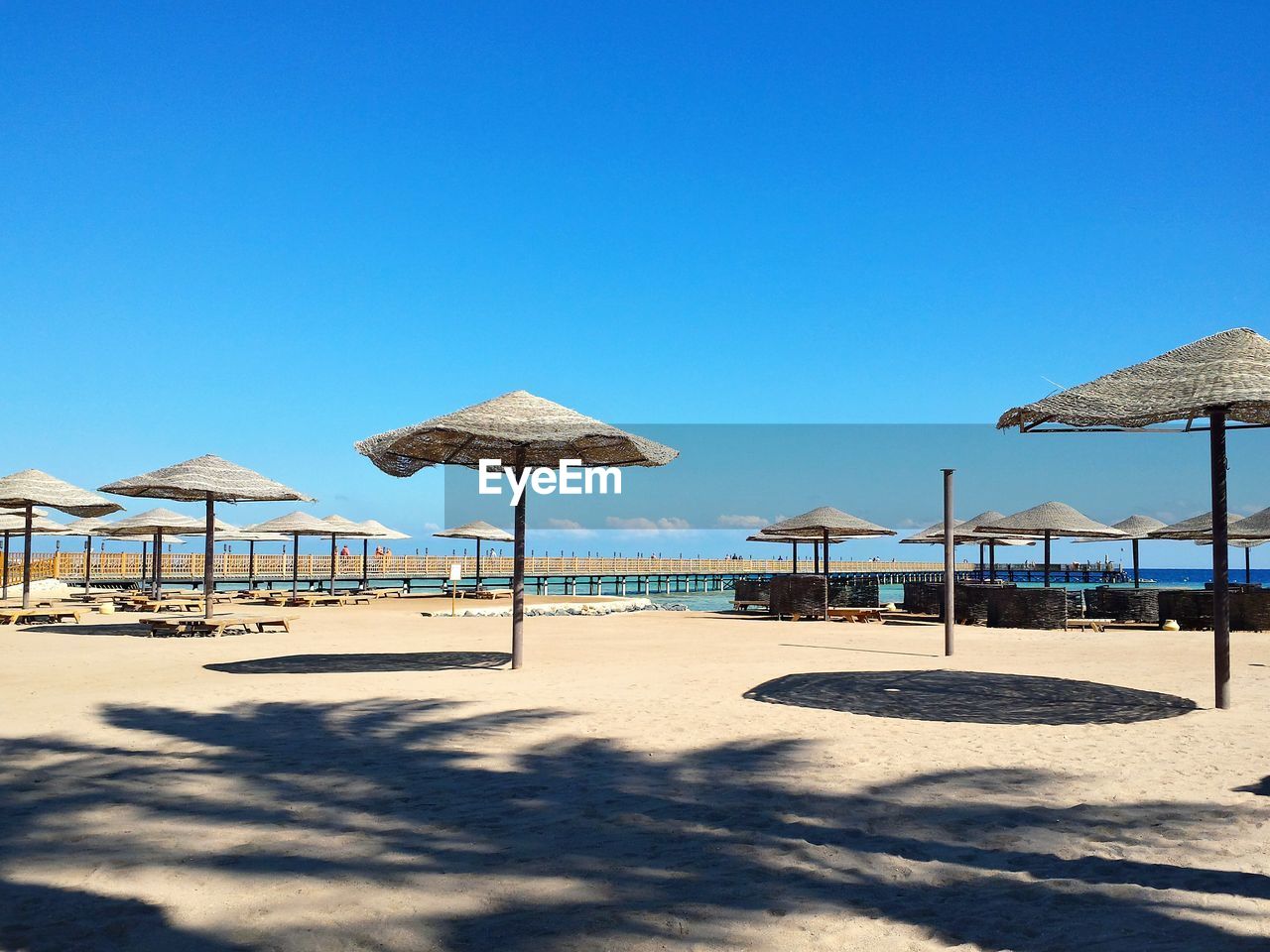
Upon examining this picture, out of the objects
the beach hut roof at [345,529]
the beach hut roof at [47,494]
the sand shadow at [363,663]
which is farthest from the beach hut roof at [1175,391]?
the beach hut roof at [345,529]

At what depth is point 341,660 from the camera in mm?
11008

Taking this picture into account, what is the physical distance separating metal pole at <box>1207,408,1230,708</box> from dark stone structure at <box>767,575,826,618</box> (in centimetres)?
1233

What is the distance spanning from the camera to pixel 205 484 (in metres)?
14.6

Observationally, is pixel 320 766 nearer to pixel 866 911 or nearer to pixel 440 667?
pixel 866 911

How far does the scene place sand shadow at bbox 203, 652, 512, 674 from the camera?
1000 centimetres

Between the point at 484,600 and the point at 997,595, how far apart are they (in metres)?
13.8

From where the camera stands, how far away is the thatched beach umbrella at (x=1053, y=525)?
2062cm

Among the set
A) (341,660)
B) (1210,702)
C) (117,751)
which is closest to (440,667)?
(341,660)

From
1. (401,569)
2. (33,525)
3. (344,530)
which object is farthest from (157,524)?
(401,569)

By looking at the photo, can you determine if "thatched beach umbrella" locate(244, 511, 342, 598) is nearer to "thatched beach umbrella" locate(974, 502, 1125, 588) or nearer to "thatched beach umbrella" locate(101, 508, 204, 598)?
"thatched beach umbrella" locate(101, 508, 204, 598)

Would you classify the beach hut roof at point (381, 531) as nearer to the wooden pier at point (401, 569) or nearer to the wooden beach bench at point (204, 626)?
the wooden pier at point (401, 569)

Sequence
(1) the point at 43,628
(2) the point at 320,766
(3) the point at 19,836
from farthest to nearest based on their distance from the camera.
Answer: (1) the point at 43,628, (2) the point at 320,766, (3) the point at 19,836

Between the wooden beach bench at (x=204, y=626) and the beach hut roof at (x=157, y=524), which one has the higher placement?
the beach hut roof at (x=157, y=524)

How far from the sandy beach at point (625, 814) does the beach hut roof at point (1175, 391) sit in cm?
239
